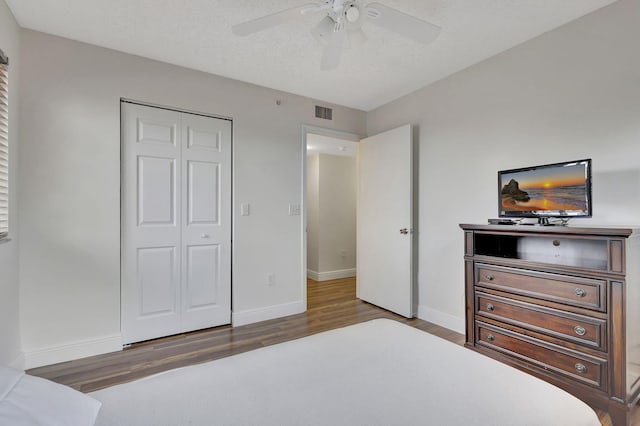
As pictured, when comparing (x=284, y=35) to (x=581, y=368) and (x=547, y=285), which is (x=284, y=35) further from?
(x=581, y=368)

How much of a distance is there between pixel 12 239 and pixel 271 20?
2.25 metres

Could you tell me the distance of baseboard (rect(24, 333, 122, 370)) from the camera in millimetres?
2256

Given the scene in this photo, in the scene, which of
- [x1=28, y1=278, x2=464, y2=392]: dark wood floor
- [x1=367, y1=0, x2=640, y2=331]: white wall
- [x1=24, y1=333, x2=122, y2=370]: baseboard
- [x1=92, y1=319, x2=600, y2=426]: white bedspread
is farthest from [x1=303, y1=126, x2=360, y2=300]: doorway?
[x1=92, y1=319, x2=600, y2=426]: white bedspread

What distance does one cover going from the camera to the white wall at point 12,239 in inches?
76.6

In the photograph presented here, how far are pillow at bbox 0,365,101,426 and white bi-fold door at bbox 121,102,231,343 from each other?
2.07 metres

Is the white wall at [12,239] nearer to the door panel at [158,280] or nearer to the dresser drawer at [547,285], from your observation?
the door panel at [158,280]

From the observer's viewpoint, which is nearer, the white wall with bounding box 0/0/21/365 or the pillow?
the pillow

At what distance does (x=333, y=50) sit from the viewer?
1.97 m

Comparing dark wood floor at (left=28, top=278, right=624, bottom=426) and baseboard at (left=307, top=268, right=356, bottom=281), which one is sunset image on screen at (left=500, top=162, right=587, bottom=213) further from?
baseboard at (left=307, top=268, right=356, bottom=281)

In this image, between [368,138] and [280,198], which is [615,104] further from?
[280,198]

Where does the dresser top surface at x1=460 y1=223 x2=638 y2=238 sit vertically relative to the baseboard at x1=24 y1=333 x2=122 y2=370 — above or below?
above

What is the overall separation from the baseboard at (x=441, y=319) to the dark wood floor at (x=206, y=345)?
58 mm

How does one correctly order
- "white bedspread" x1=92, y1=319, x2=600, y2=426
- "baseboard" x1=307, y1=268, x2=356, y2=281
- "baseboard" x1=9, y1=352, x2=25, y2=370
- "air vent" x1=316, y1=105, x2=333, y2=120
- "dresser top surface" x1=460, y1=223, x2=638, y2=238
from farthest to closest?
"baseboard" x1=307, y1=268, x2=356, y2=281, "air vent" x1=316, y1=105, x2=333, y2=120, "baseboard" x1=9, y1=352, x2=25, y2=370, "dresser top surface" x1=460, y1=223, x2=638, y2=238, "white bedspread" x1=92, y1=319, x2=600, y2=426

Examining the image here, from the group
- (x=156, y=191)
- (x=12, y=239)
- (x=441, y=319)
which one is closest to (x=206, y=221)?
(x=156, y=191)
